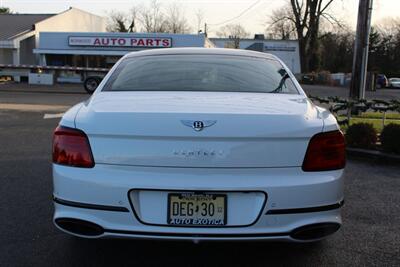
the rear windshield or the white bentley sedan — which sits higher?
the rear windshield

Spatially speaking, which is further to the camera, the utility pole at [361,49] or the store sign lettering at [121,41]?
the store sign lettering at [121,41]

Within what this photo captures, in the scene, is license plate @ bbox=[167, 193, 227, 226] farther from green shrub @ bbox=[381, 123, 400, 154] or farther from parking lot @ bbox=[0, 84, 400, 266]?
green shrub @ bbox=[381, 123, 400, 154]

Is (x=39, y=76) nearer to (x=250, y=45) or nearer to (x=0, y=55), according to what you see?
(x=0, y=55)

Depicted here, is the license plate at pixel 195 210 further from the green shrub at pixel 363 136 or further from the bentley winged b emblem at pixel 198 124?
the green shrub at pixel 363 136

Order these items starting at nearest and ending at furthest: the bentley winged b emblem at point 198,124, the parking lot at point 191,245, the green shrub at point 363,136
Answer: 1. the bentley winged b emblem at point 198,124
2. the parking lot at point 191,245
3. the green shrub at point 363,136

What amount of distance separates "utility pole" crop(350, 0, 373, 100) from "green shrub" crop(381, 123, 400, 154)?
634 cm

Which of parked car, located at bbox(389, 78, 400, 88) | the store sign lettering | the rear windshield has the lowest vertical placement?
parked car, located at bbox(389, 78, 400, 88)

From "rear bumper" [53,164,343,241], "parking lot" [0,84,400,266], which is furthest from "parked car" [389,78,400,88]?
"rear bumper" [53,164,343,241]

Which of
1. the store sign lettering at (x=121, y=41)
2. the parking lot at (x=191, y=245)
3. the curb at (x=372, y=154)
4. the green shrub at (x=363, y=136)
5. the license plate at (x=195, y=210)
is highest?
the store sign lettering at (x=121, y=41)

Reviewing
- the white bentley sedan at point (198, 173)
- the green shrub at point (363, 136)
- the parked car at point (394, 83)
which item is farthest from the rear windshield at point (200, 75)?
the parked car at point (394, 83)

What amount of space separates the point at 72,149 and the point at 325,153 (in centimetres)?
157

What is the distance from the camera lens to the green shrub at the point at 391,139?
25.3 feet

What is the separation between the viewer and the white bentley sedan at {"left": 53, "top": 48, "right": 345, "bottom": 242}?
3.15 m

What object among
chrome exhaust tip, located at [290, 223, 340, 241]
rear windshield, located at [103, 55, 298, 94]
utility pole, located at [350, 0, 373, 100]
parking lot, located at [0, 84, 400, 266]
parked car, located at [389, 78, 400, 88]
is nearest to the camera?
chrome exhaust tip, located at [290, 223, 340, 241]
